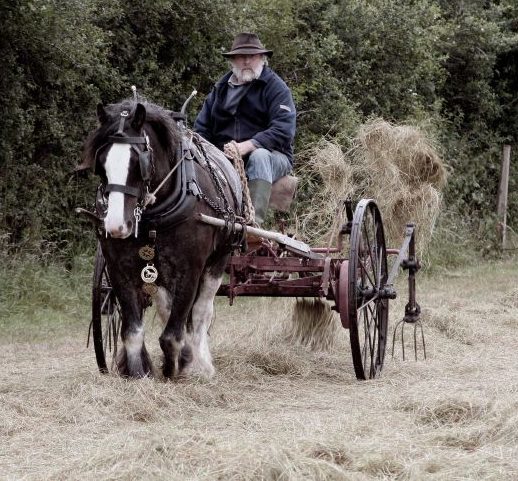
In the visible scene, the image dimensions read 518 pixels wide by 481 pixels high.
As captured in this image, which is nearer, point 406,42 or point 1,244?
point 1,244

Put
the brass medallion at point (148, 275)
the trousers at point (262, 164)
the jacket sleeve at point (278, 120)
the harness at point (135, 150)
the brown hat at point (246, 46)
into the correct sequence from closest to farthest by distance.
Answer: the harness at point (135, 150)
the brass medallion at point (148, 275)
the trousers at point (262, 164)
the jacket sleeve at point (278, 120)
the brown hat at point (246, 46)

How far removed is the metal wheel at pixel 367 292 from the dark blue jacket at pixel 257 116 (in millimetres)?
769

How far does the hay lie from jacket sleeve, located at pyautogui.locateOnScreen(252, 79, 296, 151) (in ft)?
13.1

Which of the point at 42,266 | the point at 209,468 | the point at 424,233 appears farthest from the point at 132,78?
the point at 209,468

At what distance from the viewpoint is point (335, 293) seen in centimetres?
707

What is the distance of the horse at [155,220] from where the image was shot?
18.9 ft

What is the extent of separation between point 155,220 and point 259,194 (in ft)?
4.83

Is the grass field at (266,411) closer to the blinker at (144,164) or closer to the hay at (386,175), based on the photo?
the blinker at (144,164)

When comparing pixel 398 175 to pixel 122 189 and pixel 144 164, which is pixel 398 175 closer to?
pixel 144 164

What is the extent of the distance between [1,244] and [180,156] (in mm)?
4765

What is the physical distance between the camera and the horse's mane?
582 centimetres

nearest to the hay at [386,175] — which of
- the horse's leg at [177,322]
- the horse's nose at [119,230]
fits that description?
the horse's leg at [177,322]

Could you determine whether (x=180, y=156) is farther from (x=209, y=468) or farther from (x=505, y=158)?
(x=505, y=158)

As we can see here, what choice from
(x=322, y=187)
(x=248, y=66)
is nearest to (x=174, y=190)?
(x=248, y=66)
